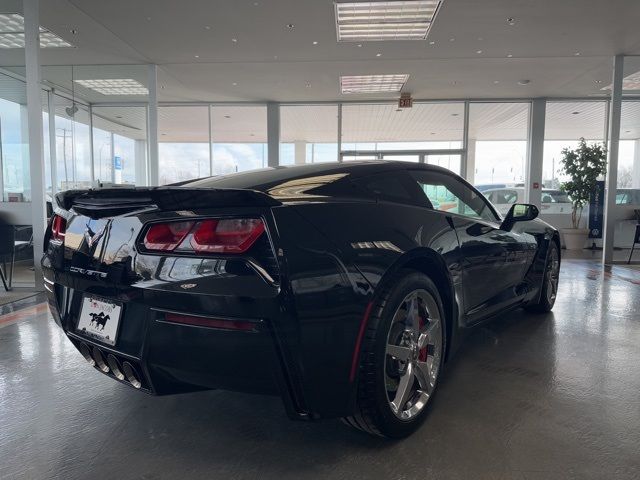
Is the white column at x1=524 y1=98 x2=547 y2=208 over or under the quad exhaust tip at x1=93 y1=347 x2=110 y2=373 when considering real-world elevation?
over

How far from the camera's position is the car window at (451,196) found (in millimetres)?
2404

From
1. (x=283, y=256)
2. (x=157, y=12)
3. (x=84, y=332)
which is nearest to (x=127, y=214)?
(x=84, y=332)

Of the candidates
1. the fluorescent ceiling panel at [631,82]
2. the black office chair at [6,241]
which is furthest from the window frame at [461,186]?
the fluorescent ceiling panel at [631,82]

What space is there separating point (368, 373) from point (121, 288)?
95 centimetres

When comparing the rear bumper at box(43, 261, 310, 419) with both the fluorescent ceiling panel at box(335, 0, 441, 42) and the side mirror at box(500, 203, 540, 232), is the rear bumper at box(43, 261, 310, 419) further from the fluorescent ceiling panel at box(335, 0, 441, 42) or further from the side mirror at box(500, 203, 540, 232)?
the fluorescent ceiling panel at box(335, 0, 441, 42)

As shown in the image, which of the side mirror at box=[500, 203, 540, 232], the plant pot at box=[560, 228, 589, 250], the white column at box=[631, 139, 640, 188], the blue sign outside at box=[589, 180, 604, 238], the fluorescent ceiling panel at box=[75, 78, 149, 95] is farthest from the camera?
the blue sign outside at box=[589, 180, 604, 238]

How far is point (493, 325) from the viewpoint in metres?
3.64

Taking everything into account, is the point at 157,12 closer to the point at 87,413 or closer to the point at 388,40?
the point at 388,40

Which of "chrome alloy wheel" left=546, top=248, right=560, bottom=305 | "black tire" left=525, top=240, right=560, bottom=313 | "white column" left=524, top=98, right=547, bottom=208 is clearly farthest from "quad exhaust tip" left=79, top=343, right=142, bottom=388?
"white column" left=524, top=98, right=547, bottom=208

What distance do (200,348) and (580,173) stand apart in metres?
10.8

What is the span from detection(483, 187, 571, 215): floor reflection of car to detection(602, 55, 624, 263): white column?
3006mm

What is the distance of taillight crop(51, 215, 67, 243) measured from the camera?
6.39 ft

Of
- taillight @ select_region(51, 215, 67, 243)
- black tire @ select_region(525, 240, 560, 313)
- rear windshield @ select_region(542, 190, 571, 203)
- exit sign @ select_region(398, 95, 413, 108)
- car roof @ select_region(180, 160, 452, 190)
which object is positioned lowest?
black tire @ select_region(525, 240, 560, 313)

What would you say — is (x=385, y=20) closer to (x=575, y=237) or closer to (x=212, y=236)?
(x=212, y=236)
